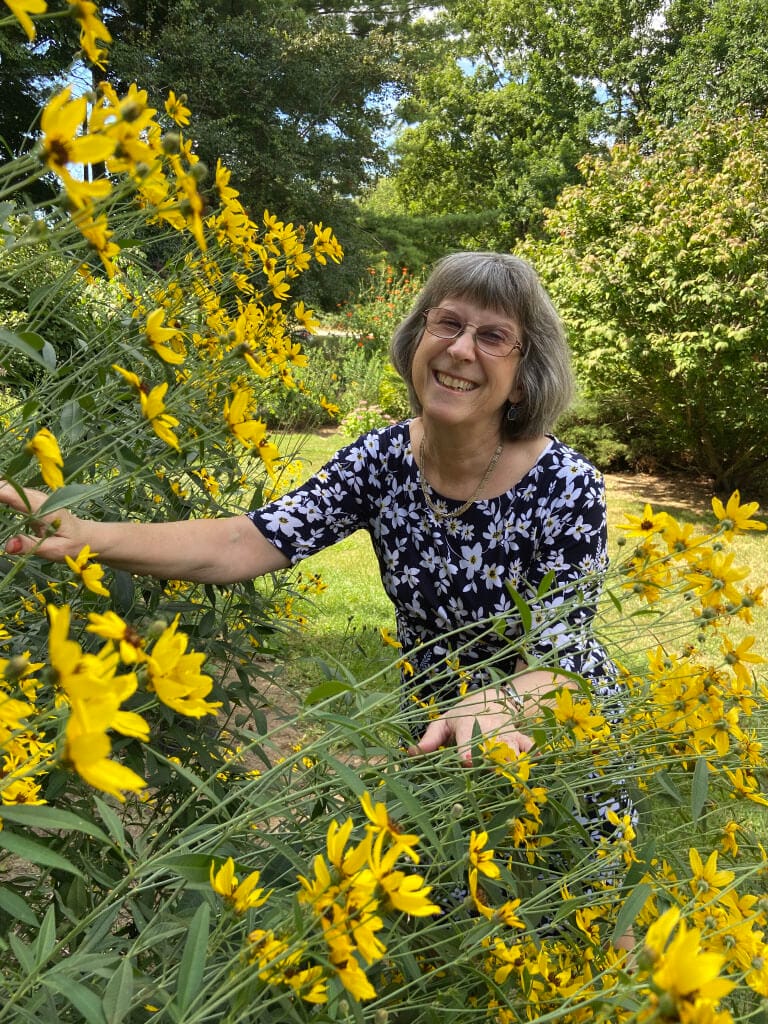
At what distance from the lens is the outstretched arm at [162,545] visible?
110 centimetres

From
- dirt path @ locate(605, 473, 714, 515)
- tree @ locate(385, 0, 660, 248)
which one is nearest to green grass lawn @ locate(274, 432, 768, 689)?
dirt path @ locate(605, 473, 714, 515)

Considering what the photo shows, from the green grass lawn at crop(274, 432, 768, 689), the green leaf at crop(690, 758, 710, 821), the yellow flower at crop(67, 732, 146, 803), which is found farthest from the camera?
the green grass lawn at crop(274, 432, 768, 689)

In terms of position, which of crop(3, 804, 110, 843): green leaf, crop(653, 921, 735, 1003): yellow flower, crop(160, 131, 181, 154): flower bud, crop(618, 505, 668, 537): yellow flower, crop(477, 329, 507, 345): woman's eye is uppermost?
crop(160, 131, 181, 154): flower bud

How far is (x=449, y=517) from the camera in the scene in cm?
192

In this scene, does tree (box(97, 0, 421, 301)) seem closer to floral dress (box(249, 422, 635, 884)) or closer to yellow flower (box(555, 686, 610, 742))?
floral dress (box(249, 422, 635, 884))

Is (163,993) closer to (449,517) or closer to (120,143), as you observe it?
(120,143)

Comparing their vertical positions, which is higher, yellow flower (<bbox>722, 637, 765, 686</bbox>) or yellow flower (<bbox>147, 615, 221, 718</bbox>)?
yellow flower (<bbox>147, 615, 221, 718</bbox>)

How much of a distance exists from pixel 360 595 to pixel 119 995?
3.84 meters

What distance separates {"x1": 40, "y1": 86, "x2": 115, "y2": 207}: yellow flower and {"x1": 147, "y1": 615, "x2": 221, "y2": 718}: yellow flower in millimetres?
331

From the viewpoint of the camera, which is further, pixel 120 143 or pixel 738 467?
pixel 738 467

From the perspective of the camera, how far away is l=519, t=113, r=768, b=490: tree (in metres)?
6.64

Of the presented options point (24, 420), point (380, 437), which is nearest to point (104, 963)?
point (24, 420)

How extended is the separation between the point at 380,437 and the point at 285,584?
1.45 ft

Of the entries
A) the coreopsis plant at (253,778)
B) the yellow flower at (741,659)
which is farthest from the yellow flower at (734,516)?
the yellow flower at (741,659)
